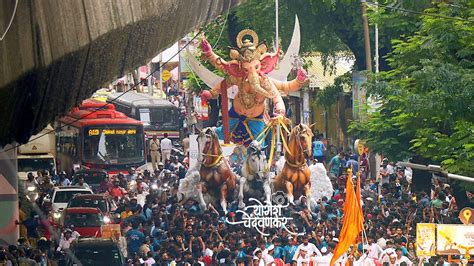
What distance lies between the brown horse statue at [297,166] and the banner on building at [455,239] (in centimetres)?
1076

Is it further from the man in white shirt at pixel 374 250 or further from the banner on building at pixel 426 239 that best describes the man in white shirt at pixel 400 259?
the banner on building at pixel 426 239

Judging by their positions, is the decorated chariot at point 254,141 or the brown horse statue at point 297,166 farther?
the brown horse statue at point 297,166

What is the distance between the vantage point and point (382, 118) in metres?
33.5

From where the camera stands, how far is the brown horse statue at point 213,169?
105ft

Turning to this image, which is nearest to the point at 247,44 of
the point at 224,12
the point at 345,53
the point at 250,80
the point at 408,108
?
the point at 250,80

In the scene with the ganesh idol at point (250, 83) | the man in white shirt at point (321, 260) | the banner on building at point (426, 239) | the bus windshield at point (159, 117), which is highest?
the ganesh idol at point (250, 83)

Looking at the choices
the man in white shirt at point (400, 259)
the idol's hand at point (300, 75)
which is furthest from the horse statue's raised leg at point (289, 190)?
the man in white shirt at point (400, 259)

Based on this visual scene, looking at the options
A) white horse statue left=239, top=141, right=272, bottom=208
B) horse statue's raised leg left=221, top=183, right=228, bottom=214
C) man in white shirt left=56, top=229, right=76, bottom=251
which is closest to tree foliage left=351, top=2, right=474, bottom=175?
white horse statue left=239, top=141, right=272, bottom=208

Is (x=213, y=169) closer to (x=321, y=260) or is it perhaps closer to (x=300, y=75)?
(x=300, y=75)

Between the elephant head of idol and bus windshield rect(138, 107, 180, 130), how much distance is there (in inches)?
1072

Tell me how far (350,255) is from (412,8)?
29.6 ft

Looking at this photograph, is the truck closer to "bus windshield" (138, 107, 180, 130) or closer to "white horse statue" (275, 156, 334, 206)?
"white horse statue" (275, 156, 334, 206)

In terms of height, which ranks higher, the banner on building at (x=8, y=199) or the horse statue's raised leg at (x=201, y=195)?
the banner on building at (x=8, y=199)

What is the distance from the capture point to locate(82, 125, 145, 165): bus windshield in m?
48.3
